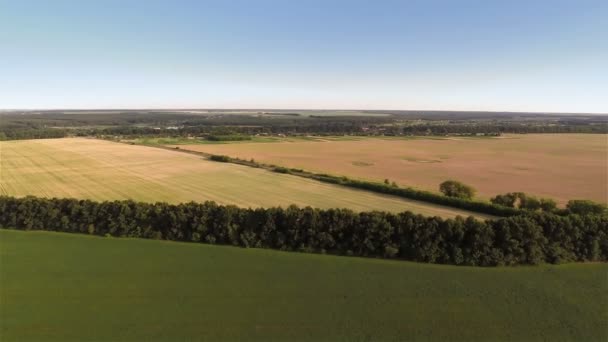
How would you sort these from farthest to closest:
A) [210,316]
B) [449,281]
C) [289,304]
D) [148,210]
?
[148,210]
[449,281]
[289,304]
[210,316]

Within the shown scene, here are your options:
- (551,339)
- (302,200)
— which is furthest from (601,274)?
(302,200)

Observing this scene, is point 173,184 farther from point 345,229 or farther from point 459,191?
point 459,191

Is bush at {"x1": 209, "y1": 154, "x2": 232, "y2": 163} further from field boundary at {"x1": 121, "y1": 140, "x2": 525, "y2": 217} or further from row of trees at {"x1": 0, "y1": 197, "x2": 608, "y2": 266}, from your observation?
row of trees at {"x1": 0, "y1": 197, "x2": 608, "y2": 266}

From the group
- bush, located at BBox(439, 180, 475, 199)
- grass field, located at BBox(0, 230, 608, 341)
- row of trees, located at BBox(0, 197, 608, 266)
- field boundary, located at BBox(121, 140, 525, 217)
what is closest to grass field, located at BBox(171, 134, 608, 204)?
bush, located at BBox(439, 180, 475, 199)

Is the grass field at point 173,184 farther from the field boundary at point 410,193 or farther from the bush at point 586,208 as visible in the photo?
the bush at point 586,208

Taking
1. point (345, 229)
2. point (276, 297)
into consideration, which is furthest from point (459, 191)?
point (276, 297)

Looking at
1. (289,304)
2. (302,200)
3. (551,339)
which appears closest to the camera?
(551,339)

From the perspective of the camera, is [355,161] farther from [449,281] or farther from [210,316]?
[210,316]
